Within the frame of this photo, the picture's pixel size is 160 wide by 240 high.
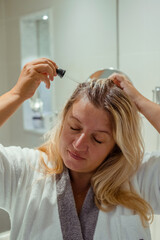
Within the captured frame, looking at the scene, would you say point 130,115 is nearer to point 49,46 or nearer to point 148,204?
point 148,204

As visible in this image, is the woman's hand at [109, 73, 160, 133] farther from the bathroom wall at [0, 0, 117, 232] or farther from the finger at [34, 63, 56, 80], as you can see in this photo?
the bathroom wall at [0, 0, 117, 232]

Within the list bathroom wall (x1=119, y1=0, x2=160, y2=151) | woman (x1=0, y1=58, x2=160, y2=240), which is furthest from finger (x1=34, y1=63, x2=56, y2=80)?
bathroom wall (x1=119, y1=0, x2=160, y2=151)

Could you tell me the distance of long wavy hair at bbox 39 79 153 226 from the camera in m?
1.00

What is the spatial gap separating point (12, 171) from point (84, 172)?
10.0 inches

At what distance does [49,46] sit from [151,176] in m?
0.70

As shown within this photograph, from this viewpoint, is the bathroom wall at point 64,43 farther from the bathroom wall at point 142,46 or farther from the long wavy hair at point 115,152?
the long wavy hair at point 115,152

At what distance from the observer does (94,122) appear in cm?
98

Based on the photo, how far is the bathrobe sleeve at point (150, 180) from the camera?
3.52 feet

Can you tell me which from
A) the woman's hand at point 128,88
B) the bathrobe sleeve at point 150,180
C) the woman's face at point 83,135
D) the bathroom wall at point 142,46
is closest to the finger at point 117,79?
the woman's hand at point 128,88

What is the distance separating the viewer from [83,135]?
0.97 meters

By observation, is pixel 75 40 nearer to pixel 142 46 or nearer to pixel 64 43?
pixel 64 43

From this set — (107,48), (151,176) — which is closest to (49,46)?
(107,48)

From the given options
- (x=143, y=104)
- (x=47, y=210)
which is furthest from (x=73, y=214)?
(x=143, y=104)

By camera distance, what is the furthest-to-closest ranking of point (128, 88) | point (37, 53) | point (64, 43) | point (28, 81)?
point (64, 43) < point (37, 53) < point (128, 88) < point (28, 81)
